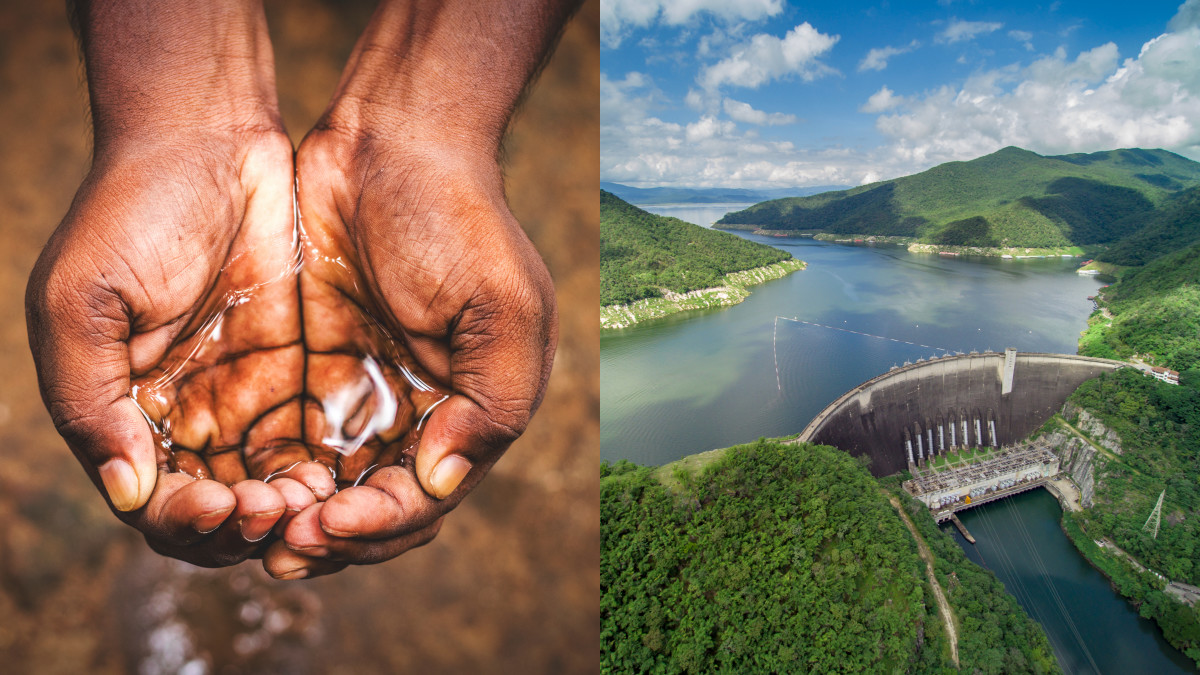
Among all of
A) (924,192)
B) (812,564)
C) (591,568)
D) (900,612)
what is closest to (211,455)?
(591,568)

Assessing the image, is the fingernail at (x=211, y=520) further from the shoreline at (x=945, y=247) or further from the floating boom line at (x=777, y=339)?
the shoreline at (x=945, y=247)

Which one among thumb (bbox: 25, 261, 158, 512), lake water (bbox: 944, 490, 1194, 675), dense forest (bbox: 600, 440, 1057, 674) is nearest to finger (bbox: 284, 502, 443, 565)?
thumb (bbox: 25, 261, 158, 512)

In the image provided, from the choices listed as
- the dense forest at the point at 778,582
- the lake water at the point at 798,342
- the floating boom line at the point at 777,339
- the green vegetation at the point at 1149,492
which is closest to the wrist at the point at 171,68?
the dense forest at the point at 778,582

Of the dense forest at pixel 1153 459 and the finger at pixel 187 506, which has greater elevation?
the finger at pixel 187 506

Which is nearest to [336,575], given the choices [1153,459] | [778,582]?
[778,582]

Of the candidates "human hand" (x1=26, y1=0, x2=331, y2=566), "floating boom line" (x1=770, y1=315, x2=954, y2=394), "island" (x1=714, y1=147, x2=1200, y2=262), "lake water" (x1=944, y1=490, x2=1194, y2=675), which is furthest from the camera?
"island" (x1=714, y1=147, x2=1200, y2=262)

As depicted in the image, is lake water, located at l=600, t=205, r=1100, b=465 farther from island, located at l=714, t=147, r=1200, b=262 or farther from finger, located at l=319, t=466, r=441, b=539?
finger, located at l=319, t=466, r=441, b=539
